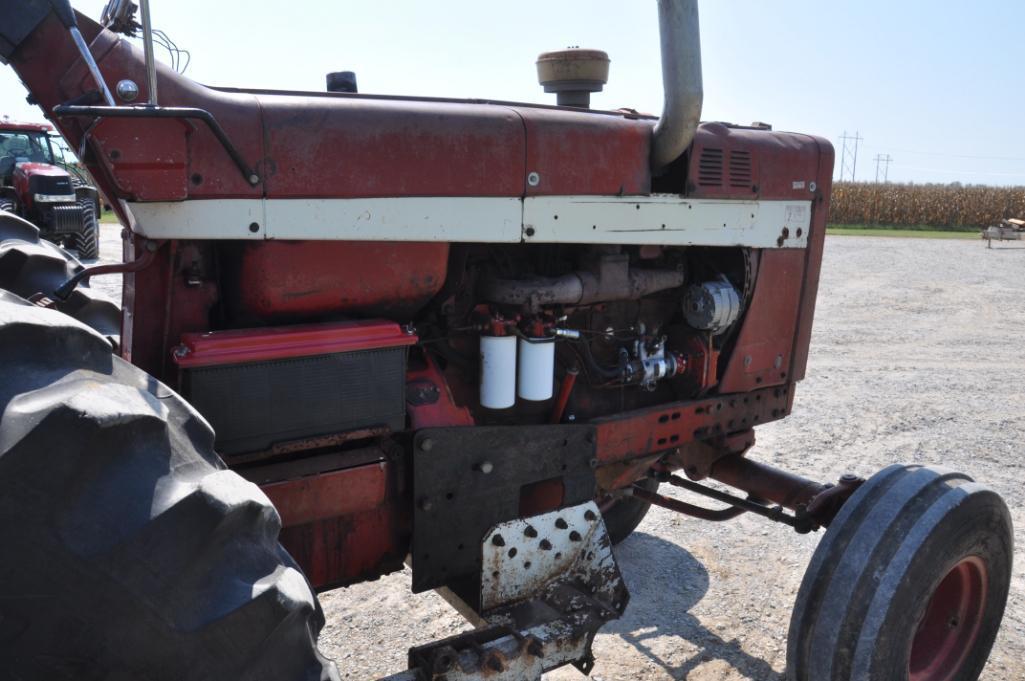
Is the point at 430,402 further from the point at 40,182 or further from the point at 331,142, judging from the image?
the point at 40,182

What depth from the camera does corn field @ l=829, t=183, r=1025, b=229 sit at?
33.8 metres

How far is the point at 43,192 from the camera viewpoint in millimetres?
13398

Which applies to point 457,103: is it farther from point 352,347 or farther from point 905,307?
point 905,307

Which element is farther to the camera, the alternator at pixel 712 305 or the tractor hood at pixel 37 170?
the tractor hood at pixel 37 170

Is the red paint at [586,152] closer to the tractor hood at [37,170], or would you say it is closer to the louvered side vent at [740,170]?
the louvered side vent at [740,170]

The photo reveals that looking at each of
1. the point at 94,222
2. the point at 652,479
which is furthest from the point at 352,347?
the point at 94,222

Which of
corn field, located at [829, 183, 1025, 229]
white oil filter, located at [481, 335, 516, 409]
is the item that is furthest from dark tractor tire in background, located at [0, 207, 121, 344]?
corn field, located at [829, 183, 1025, 229]

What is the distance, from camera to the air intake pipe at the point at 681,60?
270 cm

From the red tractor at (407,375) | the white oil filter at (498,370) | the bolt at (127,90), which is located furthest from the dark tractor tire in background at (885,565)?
the bolt at (127,90)

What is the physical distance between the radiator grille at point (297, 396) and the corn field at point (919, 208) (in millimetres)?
33520

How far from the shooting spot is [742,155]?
3.19 meters

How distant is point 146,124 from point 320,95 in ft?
1.81

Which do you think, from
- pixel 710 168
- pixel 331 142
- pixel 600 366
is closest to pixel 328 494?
pixel 331 142

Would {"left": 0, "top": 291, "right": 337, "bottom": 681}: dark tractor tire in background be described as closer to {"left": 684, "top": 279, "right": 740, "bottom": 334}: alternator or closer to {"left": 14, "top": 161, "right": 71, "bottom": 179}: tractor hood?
{"left": 684, "top": 279, "right": 740, "bottom": 334}: alternator
